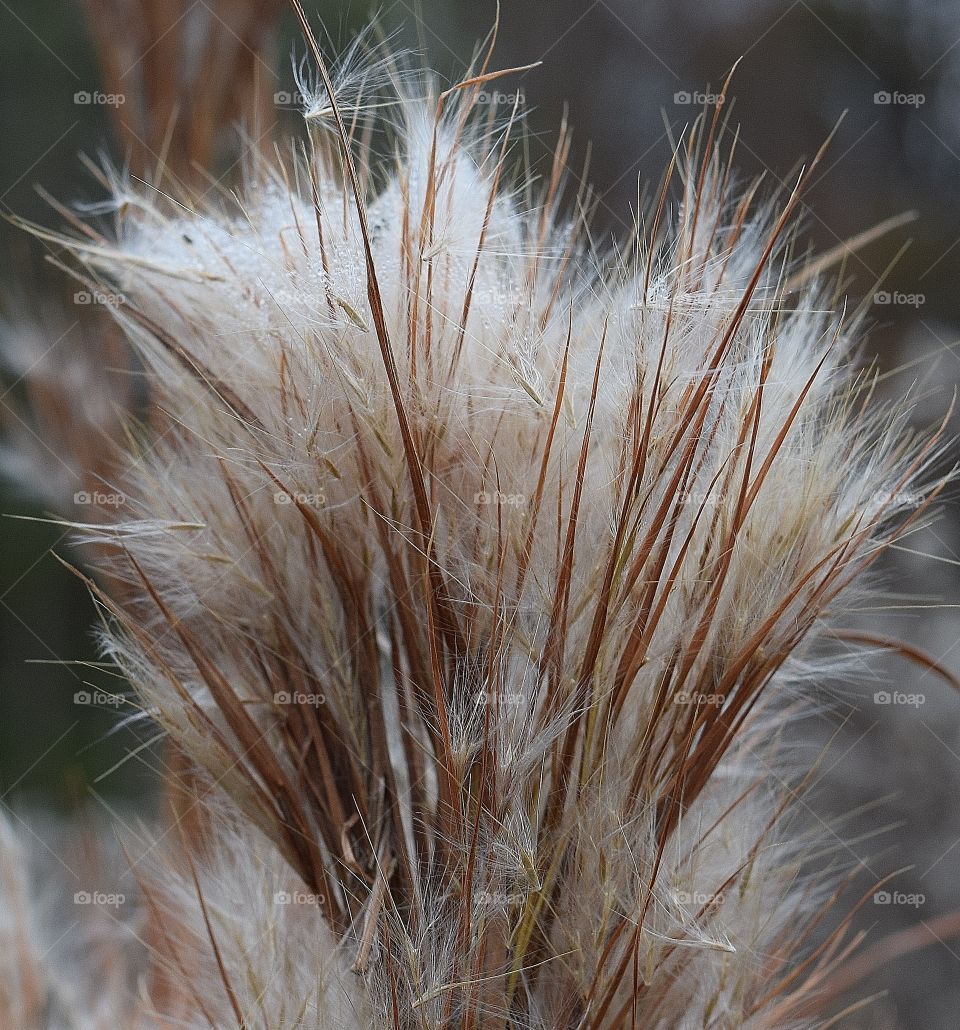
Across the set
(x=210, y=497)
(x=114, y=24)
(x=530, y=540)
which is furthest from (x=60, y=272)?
(x=530, y=540)

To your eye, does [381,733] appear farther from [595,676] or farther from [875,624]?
[875,624]

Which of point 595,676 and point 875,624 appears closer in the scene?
point 595,676

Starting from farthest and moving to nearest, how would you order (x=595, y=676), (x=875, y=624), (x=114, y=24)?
1. (x=875, y=624)
2. (x=114, y=24)
3. (x=595, y=676)

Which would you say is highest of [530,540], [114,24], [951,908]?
[114,24]

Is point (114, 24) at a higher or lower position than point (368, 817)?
higher

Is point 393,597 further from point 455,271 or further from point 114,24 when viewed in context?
point 114,24

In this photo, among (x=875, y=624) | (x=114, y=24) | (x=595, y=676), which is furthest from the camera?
(x=875, y=624)

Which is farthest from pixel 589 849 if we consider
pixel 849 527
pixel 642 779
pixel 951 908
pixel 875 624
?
pixel 951 908

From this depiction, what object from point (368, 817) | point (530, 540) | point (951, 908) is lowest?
point (951, 908)

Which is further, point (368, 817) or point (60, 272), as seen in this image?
point (60, 272)
